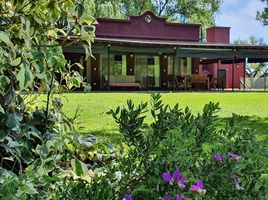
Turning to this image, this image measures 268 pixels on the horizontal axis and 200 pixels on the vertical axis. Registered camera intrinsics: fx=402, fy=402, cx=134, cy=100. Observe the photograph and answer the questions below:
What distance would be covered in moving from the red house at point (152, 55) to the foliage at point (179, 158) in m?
17.7

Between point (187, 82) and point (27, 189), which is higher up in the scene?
point (27, 189)

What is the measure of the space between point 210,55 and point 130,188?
793 inches

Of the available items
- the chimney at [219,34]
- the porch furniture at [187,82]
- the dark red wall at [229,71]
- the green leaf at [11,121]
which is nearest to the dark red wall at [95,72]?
the porch furniture at [187,82]

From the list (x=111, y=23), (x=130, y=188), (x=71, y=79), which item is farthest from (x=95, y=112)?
(x=111, y=23)

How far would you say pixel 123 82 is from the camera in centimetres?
2198

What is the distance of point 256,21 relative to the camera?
27.5 metres

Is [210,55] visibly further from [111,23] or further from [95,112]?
[95,112]

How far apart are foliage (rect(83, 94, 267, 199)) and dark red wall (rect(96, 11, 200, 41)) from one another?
22.2 meters

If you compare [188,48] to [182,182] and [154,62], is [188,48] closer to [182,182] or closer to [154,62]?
[154,62]

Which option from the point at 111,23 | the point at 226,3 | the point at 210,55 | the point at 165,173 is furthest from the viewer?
the point at 226,3

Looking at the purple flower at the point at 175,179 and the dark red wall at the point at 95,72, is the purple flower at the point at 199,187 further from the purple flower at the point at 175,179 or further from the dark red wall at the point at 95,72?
the dark red wall at the point at 95,72

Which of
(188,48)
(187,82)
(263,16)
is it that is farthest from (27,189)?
(263,16)

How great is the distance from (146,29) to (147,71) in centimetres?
272

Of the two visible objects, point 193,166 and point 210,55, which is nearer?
point 193,166
